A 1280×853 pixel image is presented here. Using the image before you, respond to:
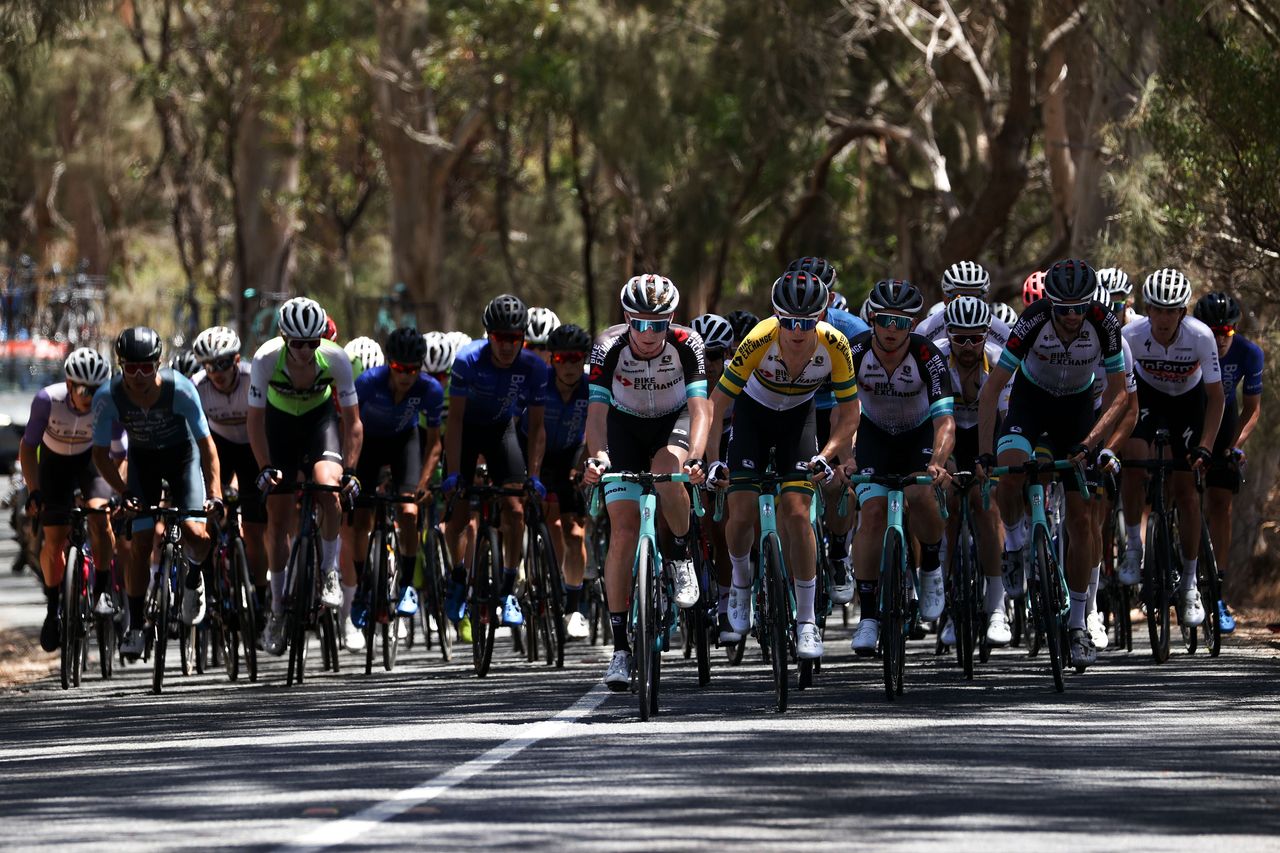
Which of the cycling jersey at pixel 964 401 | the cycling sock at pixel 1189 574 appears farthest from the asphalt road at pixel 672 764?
the cycling jersey at pixel 964 401

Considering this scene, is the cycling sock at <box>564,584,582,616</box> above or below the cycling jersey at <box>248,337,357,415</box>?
below

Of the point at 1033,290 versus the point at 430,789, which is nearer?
the point at 430,789

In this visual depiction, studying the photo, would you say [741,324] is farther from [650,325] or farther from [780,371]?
[650,325]

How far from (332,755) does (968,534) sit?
472 cm

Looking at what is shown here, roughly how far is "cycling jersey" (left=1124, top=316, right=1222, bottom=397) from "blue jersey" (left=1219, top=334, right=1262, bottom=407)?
525 mm

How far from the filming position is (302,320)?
607 inches

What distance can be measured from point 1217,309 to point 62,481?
7609 mm

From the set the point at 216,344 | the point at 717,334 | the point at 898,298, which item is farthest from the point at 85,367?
the point at 898,298

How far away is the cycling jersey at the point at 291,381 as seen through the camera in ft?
51.2

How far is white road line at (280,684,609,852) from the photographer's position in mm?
8297

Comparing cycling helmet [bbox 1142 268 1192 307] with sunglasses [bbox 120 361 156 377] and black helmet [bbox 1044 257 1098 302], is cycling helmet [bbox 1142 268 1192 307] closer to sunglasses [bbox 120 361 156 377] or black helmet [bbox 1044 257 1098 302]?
black helmet [bbox 1044 257 1098 302]

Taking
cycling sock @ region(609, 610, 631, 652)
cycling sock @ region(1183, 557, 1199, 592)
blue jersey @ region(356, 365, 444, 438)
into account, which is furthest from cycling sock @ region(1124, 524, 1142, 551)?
blue jersey @ region(356, 365, 444, 438)

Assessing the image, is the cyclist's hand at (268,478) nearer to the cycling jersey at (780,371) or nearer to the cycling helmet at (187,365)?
the cycling helmet at (187,365)

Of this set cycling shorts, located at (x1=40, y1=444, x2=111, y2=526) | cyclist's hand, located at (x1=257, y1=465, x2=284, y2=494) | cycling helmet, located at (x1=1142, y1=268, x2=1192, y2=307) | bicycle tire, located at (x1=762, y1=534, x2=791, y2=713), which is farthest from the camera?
cycling shorts, located at (x1=40, y1=444, x2=111, y2=526)
